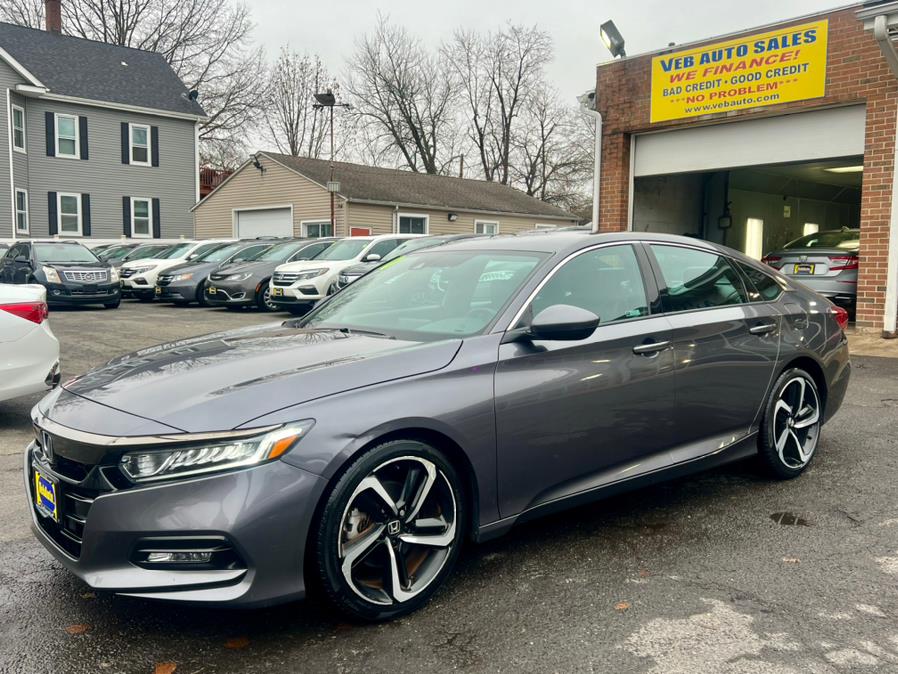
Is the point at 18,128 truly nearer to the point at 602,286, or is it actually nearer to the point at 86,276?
the point at 86,276

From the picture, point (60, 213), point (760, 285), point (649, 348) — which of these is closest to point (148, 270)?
point (60, 213)

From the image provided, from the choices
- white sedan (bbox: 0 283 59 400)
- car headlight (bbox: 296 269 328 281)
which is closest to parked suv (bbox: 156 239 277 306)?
car headlight (bbox: 296 269 328 281)

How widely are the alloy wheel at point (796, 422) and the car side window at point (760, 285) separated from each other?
51 cm

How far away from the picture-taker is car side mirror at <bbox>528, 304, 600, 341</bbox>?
11.2 ft

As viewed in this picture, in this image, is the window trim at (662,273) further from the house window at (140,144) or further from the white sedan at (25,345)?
the house window at (140,144)

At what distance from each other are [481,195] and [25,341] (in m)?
29.3

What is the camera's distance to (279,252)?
56.9 ft

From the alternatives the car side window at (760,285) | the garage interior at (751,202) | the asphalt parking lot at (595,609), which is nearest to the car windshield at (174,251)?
the garage interior at (751,202)

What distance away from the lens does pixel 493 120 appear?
174 feet

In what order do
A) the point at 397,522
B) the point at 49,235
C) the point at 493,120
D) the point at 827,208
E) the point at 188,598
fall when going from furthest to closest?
the point at 493,120
the point at 49,235
the point at 827,208
the point at 397,522
the point at 188,598

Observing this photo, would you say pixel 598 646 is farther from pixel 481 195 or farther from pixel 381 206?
pixel 481 195

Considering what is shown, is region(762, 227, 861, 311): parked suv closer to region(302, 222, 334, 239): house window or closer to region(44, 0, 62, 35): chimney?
region(302, 222, 334, 239): house window

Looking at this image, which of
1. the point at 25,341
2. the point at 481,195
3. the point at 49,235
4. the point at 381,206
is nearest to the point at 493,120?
the point at 481,195

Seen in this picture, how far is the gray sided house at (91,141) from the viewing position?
28.8 m
